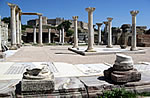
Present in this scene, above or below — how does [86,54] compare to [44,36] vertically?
below

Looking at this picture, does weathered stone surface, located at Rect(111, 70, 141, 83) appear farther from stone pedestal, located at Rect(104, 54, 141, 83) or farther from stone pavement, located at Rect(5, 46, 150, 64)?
stone pavement, located at Rect(5, 46, 150, 64)

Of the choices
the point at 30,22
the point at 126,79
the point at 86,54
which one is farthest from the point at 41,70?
the point at 30,22

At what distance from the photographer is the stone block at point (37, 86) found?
3.60 meters

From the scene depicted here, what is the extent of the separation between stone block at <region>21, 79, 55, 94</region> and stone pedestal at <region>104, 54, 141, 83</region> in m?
1.72

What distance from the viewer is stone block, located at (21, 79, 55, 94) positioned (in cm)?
360

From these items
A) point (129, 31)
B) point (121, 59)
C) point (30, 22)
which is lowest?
point (121, 59)

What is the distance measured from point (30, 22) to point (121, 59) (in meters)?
90.0

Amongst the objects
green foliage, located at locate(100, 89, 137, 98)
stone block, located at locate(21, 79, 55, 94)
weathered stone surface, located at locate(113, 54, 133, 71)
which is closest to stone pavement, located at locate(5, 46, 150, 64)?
weathered stone surface, located at locate(113, 54, 133, 71)

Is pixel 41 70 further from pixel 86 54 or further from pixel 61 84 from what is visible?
pixel 86 54

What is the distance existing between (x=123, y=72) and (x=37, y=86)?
2.31 meters

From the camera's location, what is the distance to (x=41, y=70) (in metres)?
3.91

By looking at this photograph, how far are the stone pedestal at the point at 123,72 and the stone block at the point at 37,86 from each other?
1717 mm

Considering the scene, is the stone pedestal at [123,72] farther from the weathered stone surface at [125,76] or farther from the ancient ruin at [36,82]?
the ancient ruin at [36,82]

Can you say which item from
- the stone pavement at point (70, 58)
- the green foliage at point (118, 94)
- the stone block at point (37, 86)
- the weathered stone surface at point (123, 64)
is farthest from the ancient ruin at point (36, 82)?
the stone pavement at point (70, 58)
